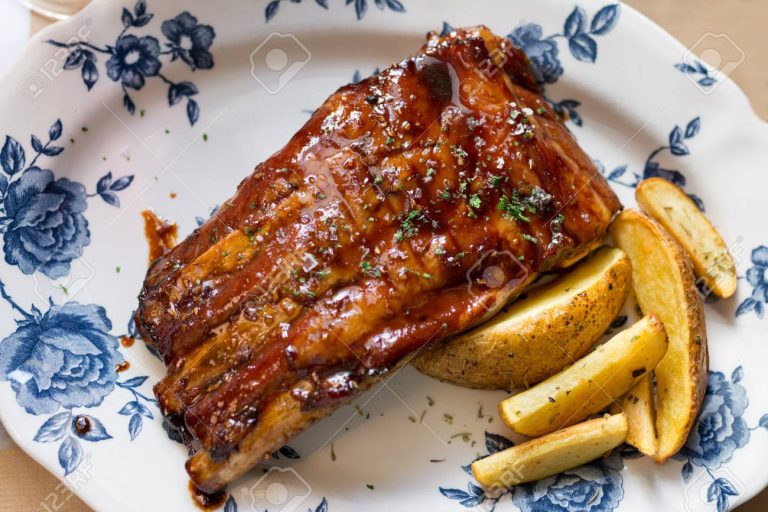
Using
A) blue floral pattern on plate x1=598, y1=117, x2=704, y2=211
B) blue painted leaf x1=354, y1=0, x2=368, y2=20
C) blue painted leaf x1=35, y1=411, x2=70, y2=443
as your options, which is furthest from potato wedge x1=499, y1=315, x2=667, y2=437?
blue painted leaf x1=354, y1=0, x2=368, y2=20

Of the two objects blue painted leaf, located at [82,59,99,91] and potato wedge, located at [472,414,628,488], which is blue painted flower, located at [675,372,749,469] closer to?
potato wedge, located at [472,414,628,488]

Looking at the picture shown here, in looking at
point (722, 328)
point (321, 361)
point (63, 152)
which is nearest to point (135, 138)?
point (63, 152)

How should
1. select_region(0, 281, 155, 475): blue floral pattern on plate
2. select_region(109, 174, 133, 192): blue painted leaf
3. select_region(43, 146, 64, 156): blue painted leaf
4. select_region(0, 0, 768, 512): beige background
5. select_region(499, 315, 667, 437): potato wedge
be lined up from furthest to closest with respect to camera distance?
select_region(0, 0, 768, 512): beige background → select_region(109, 174, 133, 192): blue painted leaf → select_region(43, 146, 64, 156): blue painted leaf → select_region(0, 281, 155, 475): blue floral pattern on plate → select_region(499, 315, 667, 437): potato wedge

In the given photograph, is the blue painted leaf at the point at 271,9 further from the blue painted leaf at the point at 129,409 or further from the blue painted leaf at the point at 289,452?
the blue painted leaf at the point at 289,452

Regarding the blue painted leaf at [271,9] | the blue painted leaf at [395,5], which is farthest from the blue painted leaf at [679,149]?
the blue painted leaf at [271,9]

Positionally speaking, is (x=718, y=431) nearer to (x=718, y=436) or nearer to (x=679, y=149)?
(x=718, y=436)
